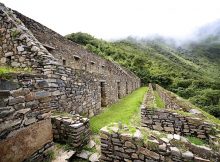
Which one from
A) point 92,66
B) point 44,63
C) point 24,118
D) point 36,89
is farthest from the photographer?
point 92,66

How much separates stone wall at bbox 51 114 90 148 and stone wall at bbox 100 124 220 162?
941 mm

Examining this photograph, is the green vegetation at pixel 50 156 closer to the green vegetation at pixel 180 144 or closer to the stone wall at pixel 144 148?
the stone wall at pixel 144 148

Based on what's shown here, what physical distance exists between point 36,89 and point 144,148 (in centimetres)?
300

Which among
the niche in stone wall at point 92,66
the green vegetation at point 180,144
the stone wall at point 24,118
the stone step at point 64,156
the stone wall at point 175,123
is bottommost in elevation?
the stone step at point 64,156

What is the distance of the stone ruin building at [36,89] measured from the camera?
3.85 meters

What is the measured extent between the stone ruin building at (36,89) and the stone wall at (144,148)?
3.92 ft

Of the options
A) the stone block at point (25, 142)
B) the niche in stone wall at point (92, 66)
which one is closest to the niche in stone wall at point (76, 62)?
the niche in stone wall at point (92, 66)

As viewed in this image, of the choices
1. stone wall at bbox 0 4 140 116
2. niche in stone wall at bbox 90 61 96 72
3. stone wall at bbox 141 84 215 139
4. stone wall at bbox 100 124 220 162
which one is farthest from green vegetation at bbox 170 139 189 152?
niche in stone wall at bbox 90 61 96 72

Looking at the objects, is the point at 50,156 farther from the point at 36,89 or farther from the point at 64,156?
the point at 36,89

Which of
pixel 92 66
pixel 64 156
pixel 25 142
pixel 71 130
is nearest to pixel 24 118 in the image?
pixel 25 142

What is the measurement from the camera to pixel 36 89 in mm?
4598

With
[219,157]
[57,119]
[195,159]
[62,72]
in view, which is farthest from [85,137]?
[219,157]

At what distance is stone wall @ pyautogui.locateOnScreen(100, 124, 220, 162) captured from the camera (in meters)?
4.19

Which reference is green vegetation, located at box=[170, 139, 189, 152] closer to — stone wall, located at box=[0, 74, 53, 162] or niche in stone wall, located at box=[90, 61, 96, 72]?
stone wall, located at box=[0, 74, 53, 162]
